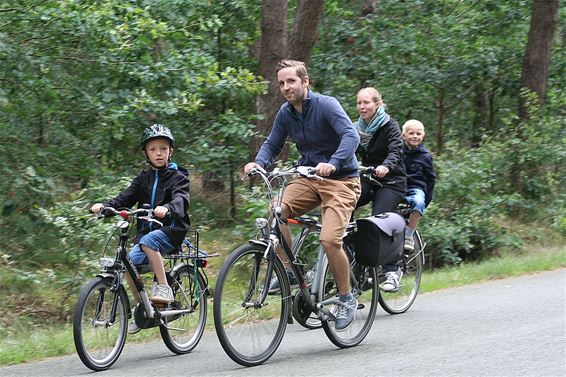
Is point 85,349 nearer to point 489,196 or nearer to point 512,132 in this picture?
point 489,196

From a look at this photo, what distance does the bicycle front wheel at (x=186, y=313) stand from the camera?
742 centimetres

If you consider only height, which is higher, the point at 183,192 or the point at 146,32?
the point at 146,32

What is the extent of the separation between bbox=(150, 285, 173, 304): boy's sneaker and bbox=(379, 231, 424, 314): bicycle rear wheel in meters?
2.66

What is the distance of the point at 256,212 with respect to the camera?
1061 cm

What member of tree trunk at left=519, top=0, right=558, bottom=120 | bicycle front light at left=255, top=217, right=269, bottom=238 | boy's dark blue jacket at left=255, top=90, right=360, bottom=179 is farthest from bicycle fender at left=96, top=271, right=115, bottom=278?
tree trunk at left=519, top=0, right=558, bottom=120

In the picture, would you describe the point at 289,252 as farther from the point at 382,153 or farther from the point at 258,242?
the point at 382,153

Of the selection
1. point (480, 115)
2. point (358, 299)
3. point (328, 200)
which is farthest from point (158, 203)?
point (480, 115)

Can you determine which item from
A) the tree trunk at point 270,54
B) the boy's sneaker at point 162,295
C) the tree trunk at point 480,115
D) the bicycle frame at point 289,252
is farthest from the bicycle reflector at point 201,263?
the tree trunk at point 480,115

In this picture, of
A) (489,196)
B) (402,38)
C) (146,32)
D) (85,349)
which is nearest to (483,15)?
(402,38)

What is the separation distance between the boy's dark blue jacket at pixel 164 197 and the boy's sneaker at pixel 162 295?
0.38 meters

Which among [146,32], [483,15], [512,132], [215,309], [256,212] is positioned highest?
[483,15]

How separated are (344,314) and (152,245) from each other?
1698 millimetres

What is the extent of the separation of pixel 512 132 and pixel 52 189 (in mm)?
9045

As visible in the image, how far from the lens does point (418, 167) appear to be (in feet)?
31.3
